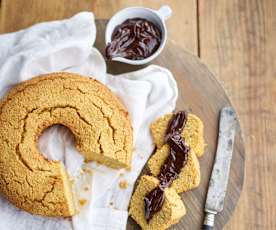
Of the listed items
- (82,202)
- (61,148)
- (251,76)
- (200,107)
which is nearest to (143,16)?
(200,107)

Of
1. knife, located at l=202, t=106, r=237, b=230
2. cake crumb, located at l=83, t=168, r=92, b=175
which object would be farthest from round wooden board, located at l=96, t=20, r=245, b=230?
cake crumb, located at l=83, t=168, r=92, b=175

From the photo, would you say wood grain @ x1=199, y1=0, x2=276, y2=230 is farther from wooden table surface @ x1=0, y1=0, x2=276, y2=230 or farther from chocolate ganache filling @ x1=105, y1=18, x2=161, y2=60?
chocolate ganache filling @ x1=105, y1=18, x2=161, y2=60

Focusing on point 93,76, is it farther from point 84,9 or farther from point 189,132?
point 189,132

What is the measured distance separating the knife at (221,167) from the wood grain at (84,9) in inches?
17.5

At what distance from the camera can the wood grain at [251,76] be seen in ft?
8.36

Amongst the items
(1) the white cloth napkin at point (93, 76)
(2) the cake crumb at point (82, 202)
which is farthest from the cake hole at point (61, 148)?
(2) the cake crumb at point (82, 202)

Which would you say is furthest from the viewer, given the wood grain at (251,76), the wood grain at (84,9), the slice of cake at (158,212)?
the wood grain at (84,9)

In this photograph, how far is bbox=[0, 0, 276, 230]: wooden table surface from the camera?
8.50ft

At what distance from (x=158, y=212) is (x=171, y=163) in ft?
0.73

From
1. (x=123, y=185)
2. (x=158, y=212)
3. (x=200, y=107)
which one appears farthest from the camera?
(x=200, y=107)

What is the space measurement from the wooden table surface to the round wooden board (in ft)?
0.41

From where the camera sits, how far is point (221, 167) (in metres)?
2.44

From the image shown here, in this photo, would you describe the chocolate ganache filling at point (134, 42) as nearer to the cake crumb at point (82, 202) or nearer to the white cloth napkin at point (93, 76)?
the white cloth napkin at point (93, 76)

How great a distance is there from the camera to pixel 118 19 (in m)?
2.56
